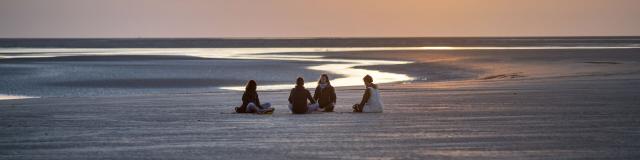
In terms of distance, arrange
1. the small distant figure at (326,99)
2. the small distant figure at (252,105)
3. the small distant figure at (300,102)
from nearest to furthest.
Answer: the small distant figure at (300,102), the small distant figure at (252,105), the small distant figure at (326,99)

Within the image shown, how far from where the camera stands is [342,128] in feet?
67.2

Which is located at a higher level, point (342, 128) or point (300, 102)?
point (300, 102)

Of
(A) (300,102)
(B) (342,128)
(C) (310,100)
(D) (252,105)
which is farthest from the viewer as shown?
(C) (310,100)

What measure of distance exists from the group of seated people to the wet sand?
26 centimetres

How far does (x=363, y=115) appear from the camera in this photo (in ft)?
78.5

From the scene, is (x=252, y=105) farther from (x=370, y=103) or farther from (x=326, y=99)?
(x=370, y=103)

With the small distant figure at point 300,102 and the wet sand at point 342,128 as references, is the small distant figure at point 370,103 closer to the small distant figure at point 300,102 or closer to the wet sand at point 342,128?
the wet sand at point 342,128

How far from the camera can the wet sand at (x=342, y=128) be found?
16234 millimetres

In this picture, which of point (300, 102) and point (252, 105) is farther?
point (252, 105)

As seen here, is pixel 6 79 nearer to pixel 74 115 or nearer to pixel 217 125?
pixel 74 115

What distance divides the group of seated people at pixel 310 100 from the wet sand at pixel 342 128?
0.26 metres

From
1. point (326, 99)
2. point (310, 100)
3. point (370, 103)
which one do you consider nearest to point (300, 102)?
point (310, 100)

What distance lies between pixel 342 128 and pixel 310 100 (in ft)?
14.6

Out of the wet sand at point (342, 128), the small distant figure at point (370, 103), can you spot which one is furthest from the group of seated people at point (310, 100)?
the wet sand at point (342, 128)
